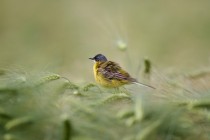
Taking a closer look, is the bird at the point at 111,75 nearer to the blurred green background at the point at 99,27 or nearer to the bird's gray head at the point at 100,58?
the bird's gray head at the point at 100,58

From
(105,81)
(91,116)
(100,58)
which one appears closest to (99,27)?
(100,58)

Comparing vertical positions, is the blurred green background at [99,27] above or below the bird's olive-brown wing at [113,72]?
above

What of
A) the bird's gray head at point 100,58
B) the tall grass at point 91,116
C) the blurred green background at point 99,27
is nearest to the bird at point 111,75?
the bird's gray head at point 100,58

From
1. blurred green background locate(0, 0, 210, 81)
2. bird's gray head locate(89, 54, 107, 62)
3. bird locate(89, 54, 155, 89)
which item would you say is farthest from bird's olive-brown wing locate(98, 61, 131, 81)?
blurred green background locate(0, 0, 210, 81)

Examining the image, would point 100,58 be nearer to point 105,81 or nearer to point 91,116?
point 105,81

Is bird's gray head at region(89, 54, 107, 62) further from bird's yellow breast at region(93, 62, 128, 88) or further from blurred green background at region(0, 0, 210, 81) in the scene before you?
blurred green background at region(0, 0, 210, 81)

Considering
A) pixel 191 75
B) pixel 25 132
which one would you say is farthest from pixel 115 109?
pixel 191 75
